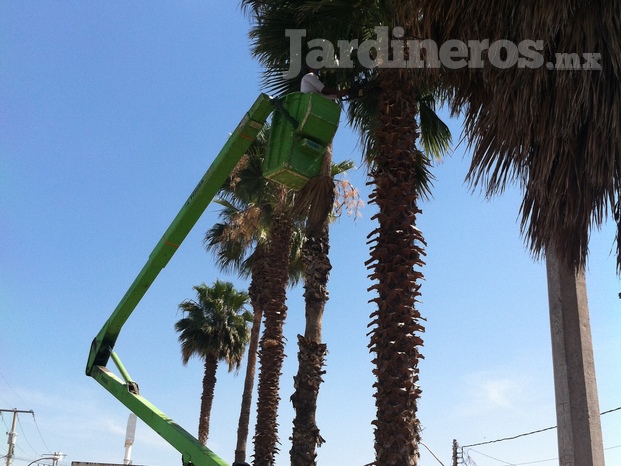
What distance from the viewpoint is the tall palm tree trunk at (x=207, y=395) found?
1186 inches

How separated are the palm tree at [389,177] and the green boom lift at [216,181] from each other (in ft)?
3.98

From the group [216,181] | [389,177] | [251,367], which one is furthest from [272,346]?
[389,177]

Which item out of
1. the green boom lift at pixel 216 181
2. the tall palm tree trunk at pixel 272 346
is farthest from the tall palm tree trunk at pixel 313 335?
the tall palm tree trunk at pixel 272 346

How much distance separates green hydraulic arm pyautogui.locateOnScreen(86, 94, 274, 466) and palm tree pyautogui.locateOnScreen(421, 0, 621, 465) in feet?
13.6

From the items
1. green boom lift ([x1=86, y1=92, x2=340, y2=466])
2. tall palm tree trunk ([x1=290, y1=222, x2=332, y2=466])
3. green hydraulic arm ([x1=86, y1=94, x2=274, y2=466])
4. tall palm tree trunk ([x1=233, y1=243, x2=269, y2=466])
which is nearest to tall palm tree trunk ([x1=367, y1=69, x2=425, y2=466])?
green boom lift ([x1=86, y1=92, x2=340, y2=466])

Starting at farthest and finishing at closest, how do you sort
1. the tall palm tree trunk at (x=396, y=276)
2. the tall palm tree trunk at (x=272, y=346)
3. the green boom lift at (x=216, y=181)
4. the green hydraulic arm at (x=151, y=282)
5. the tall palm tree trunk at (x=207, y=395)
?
the tall palm tree trunk at (x=207, y=395) → the tall palm tree trunk at (x=272, y=346) → the green hydraulic arm at (x=151, y=282) → the green boom lift at (x=216, y=181) → the tall palm tree trunk at (x=396, y=276)

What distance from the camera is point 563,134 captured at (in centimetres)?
639

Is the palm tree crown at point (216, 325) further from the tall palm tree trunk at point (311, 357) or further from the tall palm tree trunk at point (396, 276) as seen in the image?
the tall palm tree trunk at point (396, 276)

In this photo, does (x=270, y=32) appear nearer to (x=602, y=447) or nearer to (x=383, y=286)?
(x=383, y=286)

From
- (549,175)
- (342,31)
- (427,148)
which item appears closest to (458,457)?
(427,148)

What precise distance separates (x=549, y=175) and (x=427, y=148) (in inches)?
251

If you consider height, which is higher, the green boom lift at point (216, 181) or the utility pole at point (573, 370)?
the green boom lift at point (216, 181)

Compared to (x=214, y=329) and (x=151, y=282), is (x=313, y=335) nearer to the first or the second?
(x=151, y=282)

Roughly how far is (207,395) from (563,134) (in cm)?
2703
